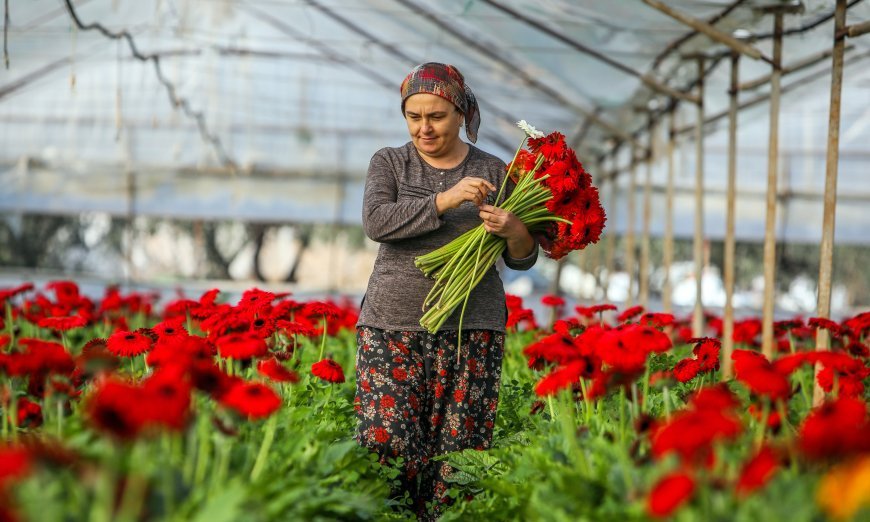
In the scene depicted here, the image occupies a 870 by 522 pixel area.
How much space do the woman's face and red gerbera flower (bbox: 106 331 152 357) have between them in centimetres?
105

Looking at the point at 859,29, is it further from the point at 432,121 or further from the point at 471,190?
the point at 471,190

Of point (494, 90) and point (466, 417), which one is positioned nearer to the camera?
point (466, 417)

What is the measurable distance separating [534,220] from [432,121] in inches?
17.3

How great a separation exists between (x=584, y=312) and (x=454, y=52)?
18.4 ft

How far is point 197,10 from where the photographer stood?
10250 millimetres

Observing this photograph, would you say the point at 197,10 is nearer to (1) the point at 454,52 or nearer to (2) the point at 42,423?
(1) the point at 454,52

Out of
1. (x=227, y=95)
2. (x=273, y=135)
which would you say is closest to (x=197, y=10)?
(x=227, y=95)

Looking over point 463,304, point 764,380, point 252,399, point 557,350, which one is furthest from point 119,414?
point 463,304

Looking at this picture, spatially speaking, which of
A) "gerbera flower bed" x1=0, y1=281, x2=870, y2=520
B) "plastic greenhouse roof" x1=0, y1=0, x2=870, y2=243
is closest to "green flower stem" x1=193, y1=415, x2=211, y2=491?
"gerbera flower bed" x1=0, y1=281, x2=870, y2=520

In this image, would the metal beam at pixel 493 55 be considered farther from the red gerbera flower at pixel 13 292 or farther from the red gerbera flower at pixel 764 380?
the red gerbera flower at pixel 764 380

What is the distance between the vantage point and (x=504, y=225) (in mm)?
3049

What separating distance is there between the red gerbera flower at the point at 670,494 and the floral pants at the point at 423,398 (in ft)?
5.84

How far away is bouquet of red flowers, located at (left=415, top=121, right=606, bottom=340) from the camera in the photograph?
3127 mm

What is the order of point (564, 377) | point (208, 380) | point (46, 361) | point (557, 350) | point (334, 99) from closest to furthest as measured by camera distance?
point (208, 380)
point (46, 361)
point (564, 377)
point (557, 350)
point (334, 99)
